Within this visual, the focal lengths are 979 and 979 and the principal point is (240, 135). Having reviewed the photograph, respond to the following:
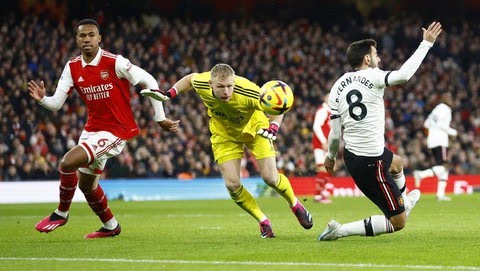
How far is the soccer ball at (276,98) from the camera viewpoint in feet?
35.7

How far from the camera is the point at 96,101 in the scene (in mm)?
11797

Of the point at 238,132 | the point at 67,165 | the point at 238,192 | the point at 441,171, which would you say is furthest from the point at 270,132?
the point at 441,171

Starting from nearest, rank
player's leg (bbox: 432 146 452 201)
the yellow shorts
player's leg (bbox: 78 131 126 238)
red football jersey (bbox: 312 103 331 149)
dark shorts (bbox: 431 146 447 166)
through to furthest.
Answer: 1. player's leg (bbox: 78 131 126 238)
2. the yellow shorts
3. red football jersey (bbox: 312 103 331 149)
4. player's leg (bbox: 432 146 452 201)
5. dark shorts (bbox: 431 146 447 166)

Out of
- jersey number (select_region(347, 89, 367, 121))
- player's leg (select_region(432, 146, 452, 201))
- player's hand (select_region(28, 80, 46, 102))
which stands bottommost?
player's leg (select_region(432, 146, 452, 201))

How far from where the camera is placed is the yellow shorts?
11898 millimetres

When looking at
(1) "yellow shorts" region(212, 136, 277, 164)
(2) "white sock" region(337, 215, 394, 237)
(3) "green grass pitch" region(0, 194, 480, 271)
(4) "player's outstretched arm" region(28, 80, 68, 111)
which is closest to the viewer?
Result: (3) "green grass pitch" region(0, 194, 480, 271)

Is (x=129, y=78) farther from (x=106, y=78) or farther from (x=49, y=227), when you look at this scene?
(x=49, y=227)

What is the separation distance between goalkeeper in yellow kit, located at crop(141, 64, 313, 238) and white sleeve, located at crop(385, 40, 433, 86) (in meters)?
1.74

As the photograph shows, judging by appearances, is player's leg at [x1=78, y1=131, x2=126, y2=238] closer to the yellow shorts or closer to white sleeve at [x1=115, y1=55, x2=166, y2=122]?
white sleeve at [x1=115, y1=55, x2=166, y2=122]

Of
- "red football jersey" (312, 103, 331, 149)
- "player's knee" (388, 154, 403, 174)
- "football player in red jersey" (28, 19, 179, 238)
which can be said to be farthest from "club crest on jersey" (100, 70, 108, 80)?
"red football jersey" (312, 103, 331, 149)

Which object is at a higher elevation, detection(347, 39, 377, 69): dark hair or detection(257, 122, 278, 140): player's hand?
detection(347, 39, 377, 69): dark hair

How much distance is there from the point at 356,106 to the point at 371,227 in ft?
4.34

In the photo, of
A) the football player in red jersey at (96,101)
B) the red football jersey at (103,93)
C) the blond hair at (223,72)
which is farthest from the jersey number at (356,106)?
the red football jersey at (103,93)

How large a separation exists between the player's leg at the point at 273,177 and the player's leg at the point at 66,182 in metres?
2.10
